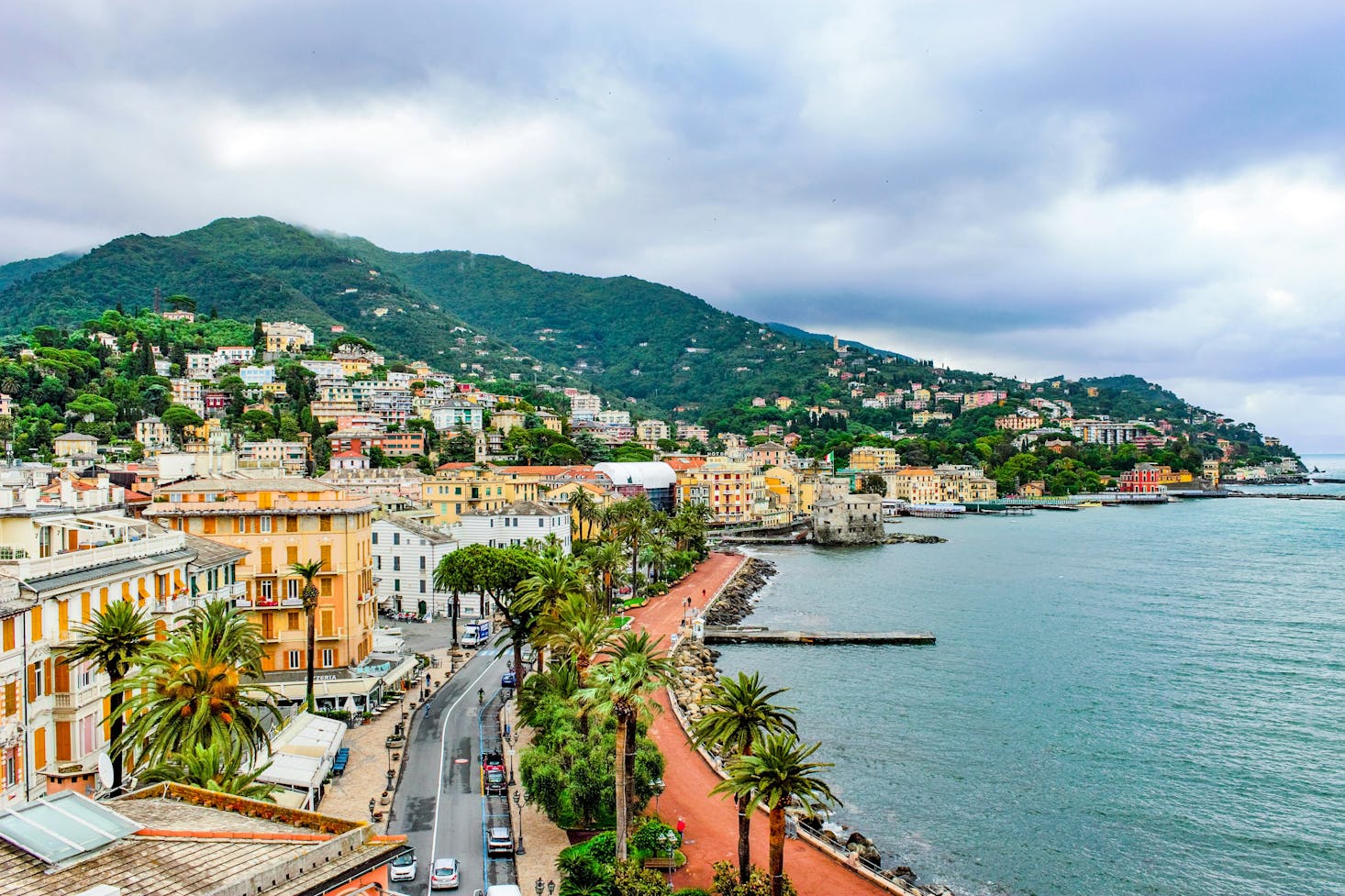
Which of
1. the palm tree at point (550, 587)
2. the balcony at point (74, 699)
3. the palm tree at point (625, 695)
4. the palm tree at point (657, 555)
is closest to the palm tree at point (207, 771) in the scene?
the balcony at point (74, 699)

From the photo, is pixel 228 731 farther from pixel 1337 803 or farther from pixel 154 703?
pixel 1337 803

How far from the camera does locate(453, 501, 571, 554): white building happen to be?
6712cm

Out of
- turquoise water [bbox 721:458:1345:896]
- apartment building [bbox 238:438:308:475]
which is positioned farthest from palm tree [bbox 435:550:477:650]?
apartment building [bbox 238:438:308:475]

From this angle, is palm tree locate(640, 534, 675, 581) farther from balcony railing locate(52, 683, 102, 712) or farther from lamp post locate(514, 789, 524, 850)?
balcony railing locate(52, 683, 102, 712)

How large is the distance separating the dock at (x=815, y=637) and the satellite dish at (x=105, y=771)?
4196 centimetres

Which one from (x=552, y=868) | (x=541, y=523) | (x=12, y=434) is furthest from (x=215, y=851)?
(x=12, y=434)

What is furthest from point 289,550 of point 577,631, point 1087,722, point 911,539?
point 911,539

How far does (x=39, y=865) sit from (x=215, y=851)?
1.47m

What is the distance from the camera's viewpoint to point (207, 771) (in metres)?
19.2

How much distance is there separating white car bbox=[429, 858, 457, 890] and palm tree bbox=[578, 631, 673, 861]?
159 inches

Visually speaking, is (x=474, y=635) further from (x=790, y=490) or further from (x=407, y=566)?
(x=790, y=490)

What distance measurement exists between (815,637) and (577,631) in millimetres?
35648

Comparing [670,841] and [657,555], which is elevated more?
[657,555]

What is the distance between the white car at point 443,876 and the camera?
23234 millimetres
